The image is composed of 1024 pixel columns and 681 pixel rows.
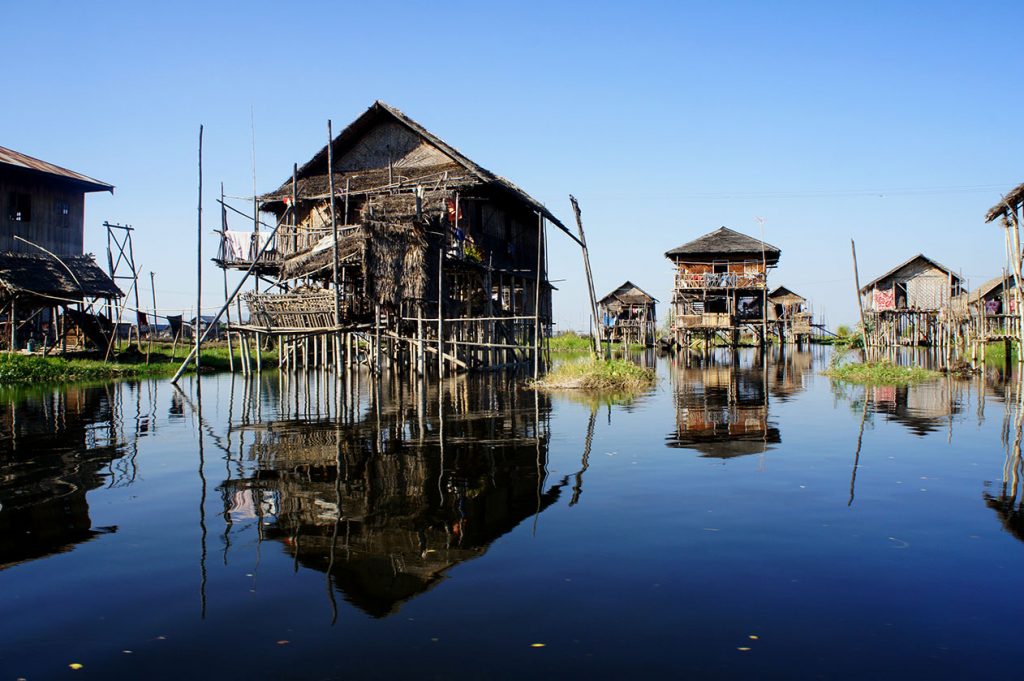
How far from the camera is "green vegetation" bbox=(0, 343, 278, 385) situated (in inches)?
839

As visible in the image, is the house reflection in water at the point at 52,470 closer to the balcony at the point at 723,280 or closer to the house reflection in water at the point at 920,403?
the house reflection in water at the point at 920,403

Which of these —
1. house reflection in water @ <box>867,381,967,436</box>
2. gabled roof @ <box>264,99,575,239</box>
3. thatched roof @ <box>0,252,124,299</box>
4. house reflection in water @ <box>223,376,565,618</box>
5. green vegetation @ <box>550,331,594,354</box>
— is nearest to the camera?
house reflection in water @ <box>223,376,565,618</box>

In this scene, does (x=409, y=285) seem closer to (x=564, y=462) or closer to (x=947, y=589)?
→ (x=564, y=462)

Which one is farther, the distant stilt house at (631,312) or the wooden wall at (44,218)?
the distant stilt house at (631,312)

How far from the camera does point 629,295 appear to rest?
5550 centimetres

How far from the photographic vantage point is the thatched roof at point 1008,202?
17.4m

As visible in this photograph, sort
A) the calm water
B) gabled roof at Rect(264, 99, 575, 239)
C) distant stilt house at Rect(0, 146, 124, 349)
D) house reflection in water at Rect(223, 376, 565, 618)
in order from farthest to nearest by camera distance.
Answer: distant stilt house at Rect(0, 146, 124, 349), gabled roof at Rect(264, 99, 575, 239), house reflection in water at Rect(223, 376, 565, 618), the calm water

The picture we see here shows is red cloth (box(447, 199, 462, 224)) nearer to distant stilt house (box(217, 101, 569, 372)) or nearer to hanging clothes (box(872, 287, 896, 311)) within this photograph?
distant stilt house (box(217, 101, 569, 372))

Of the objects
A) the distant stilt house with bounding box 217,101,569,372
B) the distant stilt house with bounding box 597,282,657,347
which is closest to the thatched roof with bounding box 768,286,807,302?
the distant stilt house with bounding box 597,282,657,347

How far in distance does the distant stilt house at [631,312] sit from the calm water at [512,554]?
44.1 m

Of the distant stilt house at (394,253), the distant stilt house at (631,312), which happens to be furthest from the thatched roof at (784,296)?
the distant stilt house at (394,253)

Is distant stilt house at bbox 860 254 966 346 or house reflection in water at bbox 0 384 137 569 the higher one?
distant stilt house at bbox 860 254 966 346

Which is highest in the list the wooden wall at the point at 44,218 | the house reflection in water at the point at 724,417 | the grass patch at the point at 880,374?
the wooden wall at the point at 44,218

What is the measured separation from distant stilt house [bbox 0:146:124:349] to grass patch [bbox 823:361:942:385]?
22876 mm
